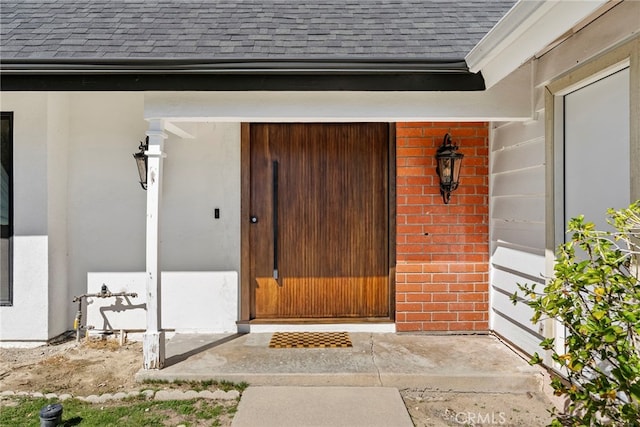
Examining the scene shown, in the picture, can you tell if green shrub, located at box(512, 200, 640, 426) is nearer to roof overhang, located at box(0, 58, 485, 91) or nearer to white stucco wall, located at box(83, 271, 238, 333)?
roof overhang, located at box(0, 58, 485, 91)

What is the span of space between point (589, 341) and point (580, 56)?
191 centimetres

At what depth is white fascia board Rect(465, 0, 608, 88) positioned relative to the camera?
6.64ft

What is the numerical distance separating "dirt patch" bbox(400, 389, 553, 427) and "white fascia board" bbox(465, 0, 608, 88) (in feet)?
7.95

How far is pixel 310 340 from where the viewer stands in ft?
12.7

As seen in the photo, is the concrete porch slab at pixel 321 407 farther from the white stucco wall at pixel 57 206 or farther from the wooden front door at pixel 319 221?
the white stucco wall at pixel 57 206

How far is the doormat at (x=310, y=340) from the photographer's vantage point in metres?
3.74

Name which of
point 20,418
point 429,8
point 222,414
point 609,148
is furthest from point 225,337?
point 429,8

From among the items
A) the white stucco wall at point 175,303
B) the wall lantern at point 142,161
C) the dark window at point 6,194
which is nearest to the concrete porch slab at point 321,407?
the white stucco wall at point 175,303

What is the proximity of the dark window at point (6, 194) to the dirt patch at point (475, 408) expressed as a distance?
397 centimetres

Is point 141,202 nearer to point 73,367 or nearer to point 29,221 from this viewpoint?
point 29,221

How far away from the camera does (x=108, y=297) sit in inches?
161

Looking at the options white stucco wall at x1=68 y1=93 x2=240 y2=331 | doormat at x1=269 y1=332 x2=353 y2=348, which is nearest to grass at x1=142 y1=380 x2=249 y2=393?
doormat at x1=269 y1=332 x2=353 y2=348

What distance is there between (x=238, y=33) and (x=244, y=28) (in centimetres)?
15

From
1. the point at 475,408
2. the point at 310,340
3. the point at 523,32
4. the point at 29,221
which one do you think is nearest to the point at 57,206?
the point at 29,221
